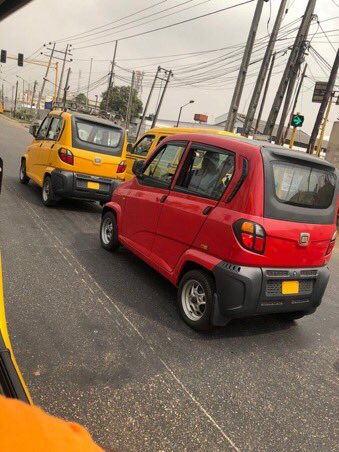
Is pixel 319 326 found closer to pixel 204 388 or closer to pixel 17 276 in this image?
pixel 204 388

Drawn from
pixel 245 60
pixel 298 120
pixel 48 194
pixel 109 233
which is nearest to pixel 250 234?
pixel 109 233

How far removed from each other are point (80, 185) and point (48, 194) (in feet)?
2.32

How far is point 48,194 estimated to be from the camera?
7.90 meters

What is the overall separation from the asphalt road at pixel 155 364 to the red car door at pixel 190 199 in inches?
25.7

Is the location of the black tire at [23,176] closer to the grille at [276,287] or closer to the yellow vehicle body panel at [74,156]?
the yellow vehicle body panel at [74,156]

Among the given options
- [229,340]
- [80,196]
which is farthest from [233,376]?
[80,196]

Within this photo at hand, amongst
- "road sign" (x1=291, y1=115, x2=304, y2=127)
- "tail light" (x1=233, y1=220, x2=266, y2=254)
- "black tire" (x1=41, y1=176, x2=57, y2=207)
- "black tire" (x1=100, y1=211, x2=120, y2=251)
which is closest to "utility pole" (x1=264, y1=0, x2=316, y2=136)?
"road sign" (x1=291, y1=115, x2=304, y2=127)

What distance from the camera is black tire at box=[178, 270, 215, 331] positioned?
377 cm

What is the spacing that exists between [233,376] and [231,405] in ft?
1.29

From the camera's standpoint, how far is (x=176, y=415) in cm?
272

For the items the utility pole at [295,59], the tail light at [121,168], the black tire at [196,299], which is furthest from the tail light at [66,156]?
the utility pole at [295,59]

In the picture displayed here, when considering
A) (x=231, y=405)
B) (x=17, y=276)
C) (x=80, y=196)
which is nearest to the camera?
(x=231, y=405)

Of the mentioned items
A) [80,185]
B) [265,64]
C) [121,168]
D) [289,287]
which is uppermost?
[265,64]

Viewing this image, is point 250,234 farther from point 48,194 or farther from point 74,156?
point 48,194
